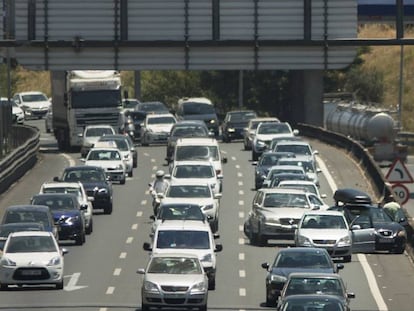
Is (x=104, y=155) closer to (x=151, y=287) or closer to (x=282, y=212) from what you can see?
(x=282, y=212)

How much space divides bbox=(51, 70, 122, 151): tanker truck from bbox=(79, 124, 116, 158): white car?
2473mm

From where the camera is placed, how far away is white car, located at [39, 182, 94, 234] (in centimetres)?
4573

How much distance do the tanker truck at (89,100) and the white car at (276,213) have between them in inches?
994

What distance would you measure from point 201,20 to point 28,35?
3544 millimetres

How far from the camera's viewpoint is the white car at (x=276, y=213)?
44250 millimetres

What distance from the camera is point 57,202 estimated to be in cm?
4459

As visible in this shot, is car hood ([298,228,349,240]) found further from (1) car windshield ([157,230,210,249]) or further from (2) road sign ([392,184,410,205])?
(2) road sign ([392,184,410,205])

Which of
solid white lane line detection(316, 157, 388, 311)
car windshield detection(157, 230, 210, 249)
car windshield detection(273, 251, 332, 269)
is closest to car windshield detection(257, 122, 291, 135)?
solid white lane line detection(316, 157, 388, 311)

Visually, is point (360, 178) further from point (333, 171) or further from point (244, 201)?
point (244, 201)

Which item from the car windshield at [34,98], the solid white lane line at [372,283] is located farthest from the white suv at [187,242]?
the car windshield at [34,98]

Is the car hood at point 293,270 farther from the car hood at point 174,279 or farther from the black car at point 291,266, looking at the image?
the car hood at point 174,279

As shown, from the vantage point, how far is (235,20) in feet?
110

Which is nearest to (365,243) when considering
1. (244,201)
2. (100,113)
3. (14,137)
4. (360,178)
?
(244,201)

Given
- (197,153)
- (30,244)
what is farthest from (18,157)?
(30,244)
